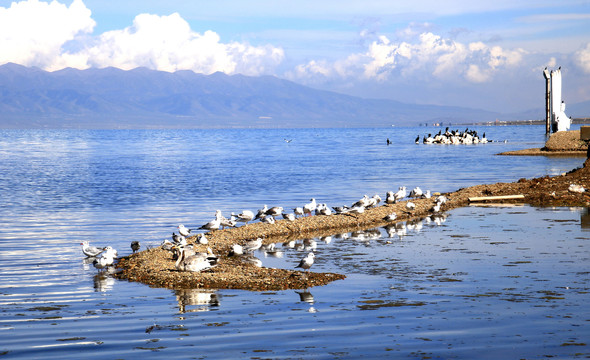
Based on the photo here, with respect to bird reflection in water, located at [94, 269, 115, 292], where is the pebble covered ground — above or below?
above

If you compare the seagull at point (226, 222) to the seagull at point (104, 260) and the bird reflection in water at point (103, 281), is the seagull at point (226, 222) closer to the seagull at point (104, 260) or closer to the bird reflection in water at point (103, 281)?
the seagull at point (104, 260)

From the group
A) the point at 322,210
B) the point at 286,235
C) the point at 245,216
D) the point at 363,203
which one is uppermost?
the point at 363,203

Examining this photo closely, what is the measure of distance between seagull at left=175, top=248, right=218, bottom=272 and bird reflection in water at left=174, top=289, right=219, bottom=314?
60.9 inches

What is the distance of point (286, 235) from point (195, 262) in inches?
297

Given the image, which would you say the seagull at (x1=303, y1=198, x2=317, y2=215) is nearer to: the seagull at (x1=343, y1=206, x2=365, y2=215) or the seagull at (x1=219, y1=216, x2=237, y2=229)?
the seagull at (x1=343, y1=206, x2=365, y2=215)

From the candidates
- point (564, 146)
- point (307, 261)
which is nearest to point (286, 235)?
point (307, 261)

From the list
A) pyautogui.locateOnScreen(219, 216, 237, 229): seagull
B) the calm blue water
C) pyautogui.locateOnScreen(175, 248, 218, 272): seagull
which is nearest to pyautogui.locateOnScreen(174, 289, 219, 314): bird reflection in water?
the calm blue water

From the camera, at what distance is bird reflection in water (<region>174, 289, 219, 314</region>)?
14.0 metres

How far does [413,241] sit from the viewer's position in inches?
880

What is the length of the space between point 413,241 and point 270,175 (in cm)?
3566

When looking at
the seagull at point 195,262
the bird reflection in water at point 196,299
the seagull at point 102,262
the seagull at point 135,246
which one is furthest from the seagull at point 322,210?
the bird reflection in water at point 196,299

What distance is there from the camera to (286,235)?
24500 mm

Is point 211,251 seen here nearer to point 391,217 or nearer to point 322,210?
point 322,210

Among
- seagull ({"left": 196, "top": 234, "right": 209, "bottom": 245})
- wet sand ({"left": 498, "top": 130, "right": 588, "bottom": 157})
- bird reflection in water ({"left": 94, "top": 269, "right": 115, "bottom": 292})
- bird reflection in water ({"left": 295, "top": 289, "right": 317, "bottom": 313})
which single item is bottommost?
bird reflection in water ({"left": 295, "top": 289, "right": 317, "bottom": 313})
